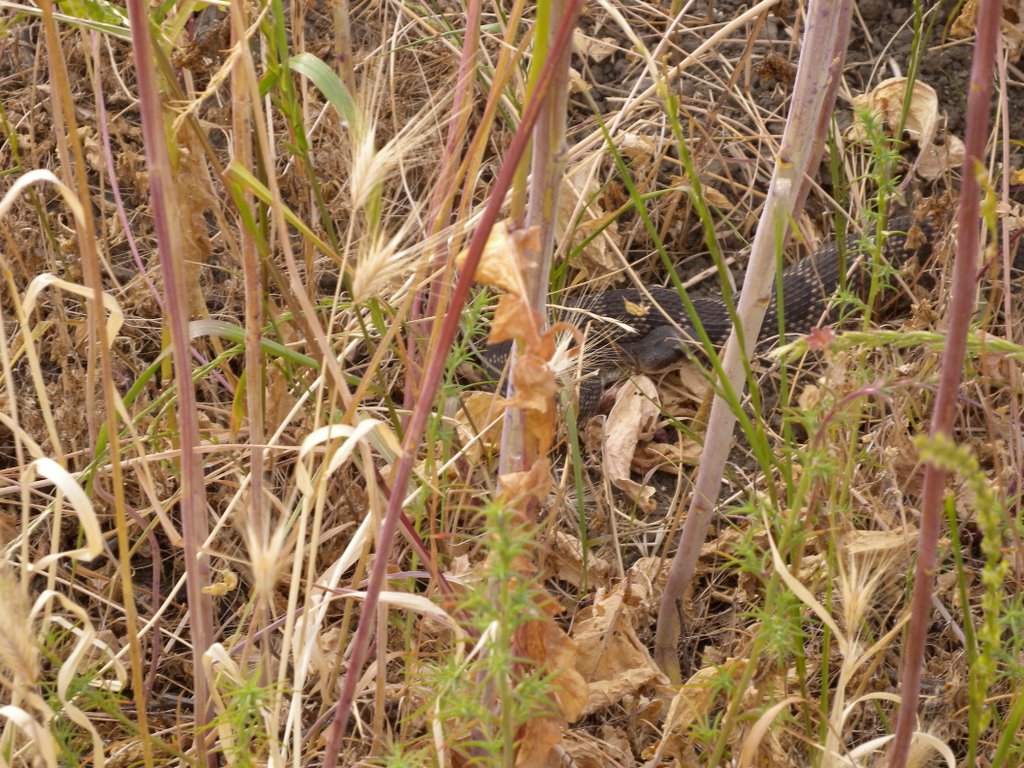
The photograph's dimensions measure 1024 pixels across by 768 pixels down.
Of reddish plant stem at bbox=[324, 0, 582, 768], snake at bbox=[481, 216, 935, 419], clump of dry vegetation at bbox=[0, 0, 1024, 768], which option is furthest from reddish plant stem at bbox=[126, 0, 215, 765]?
snake at bbox=[481, 216, 935, 419]

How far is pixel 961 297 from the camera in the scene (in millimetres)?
969

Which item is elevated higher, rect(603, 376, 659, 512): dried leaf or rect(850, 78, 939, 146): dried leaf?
rect(850, 78, 939, 146): dried leaf

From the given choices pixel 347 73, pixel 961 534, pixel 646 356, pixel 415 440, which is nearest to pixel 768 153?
pixel 646 356

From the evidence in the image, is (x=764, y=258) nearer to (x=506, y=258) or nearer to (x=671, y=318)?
(x=506, y=258)

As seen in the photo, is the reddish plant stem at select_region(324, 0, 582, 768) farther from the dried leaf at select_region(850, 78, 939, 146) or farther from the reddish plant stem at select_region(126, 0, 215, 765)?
the dried leaf at select_region(850, 78, 939, 146)

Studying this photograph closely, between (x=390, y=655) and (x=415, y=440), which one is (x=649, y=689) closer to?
(x=390, y=655)

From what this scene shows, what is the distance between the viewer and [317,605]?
144cm

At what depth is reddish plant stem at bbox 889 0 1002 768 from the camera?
0.91 metres

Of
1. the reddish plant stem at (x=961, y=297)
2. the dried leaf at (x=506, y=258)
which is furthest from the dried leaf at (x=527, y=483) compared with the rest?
the reddish plant stem at (x=961, y=297)

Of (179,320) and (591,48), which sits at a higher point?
(179,320)

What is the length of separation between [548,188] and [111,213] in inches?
87.7

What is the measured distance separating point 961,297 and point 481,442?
1106 millimetres

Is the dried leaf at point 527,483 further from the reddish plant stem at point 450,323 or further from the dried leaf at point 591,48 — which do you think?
the dried leaf at point 591,48

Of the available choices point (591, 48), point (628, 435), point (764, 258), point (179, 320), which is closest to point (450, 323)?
point (179, 320)
